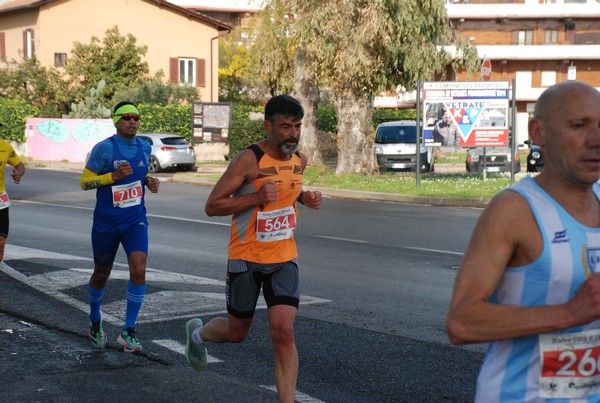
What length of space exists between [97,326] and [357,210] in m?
14.5

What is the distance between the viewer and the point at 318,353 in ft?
25.6

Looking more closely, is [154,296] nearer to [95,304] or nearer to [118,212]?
[95,304]

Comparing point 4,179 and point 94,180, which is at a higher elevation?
point 94,180

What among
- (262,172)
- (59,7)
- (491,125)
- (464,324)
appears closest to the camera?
(464,324)

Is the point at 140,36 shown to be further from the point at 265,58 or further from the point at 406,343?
the point at 406,343

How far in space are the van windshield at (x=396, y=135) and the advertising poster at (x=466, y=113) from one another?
8.51 metres

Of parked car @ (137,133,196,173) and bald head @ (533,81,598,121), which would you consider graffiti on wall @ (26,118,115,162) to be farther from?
bald head @ (533,81,598,121)

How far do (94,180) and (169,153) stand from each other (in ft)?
96.4

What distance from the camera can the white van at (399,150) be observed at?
117 ft

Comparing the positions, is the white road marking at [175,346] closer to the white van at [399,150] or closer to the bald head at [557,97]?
the bald head at [557,97]

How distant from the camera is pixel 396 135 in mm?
36781

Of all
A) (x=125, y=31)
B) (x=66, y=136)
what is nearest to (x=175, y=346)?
(x=66, y=136)

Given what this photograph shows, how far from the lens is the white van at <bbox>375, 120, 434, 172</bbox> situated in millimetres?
35688

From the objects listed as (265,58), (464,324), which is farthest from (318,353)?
(265,58)
